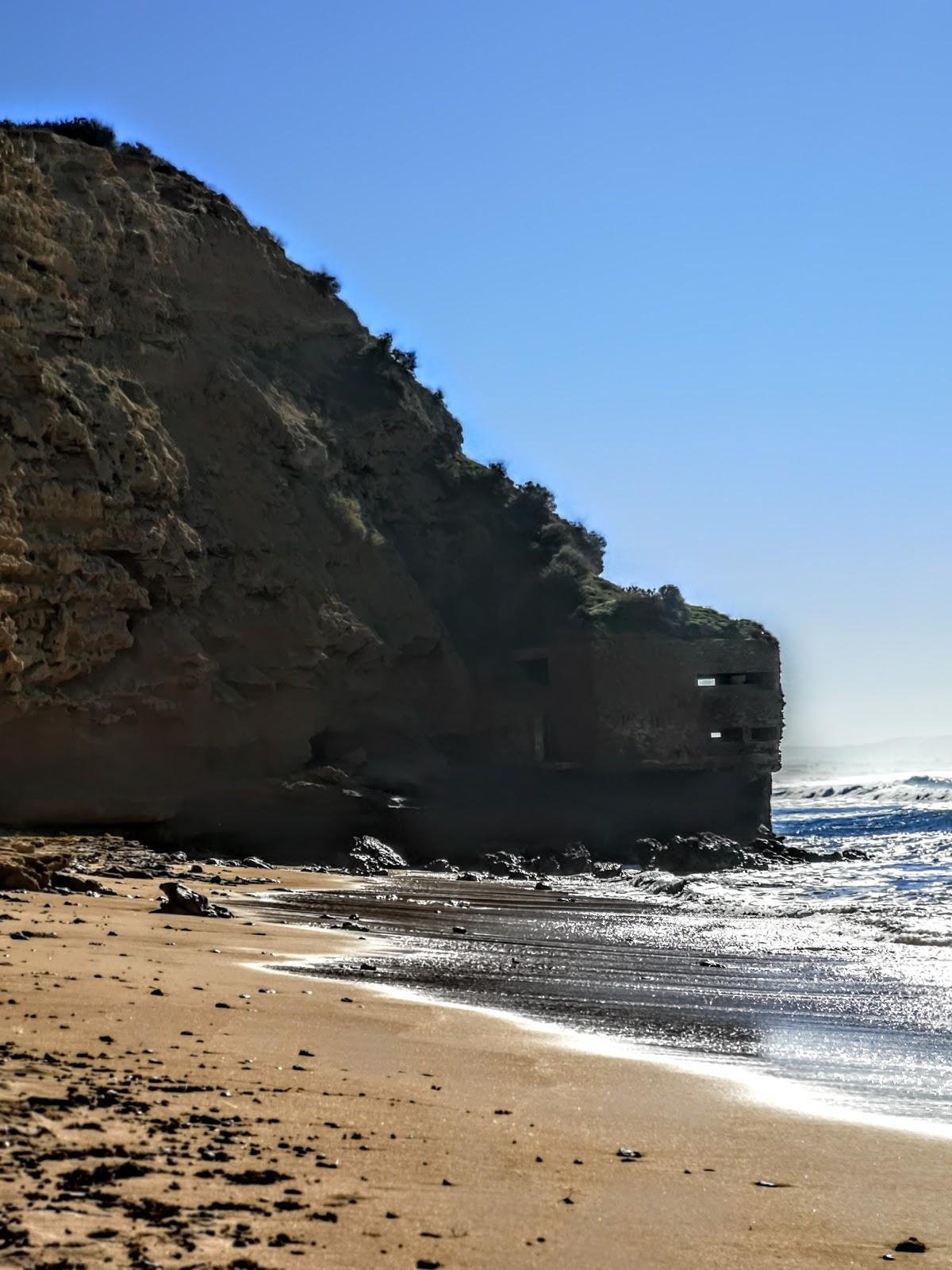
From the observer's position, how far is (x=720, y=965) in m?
12.3

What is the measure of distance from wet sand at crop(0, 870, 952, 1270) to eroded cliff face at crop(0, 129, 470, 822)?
52.8 feet

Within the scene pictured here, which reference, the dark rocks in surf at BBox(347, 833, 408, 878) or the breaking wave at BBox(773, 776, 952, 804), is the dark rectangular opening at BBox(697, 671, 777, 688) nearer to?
the dark rocks in surf at BBox(347, 833, 408, 878)

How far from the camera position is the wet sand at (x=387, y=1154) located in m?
3.93

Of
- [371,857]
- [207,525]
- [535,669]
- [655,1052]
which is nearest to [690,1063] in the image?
[655,1052]

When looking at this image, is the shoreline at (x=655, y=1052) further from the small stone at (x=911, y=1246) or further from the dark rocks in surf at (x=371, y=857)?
the dark rocks in surf at (x=371, y=857)

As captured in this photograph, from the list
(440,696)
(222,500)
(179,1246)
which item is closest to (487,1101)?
(179,1246)

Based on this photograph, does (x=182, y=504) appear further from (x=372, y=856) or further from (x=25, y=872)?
(x=25, y=872)

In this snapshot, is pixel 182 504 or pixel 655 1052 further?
pixel 182 504

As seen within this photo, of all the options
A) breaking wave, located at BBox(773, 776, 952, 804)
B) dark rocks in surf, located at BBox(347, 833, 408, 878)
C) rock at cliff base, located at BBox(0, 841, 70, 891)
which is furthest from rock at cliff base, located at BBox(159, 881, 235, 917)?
breaking wave, located at BBox(773, 776, 952, 804)

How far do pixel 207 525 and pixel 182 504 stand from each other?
0.75 metres

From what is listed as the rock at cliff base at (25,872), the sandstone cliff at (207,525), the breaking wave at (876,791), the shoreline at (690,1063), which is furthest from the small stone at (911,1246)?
the breaking wave at (876,791)

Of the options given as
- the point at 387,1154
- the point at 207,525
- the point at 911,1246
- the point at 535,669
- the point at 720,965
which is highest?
the point at 207,525

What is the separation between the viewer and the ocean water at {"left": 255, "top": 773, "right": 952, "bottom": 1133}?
7914 millimetres

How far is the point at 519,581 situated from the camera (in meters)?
36.2
